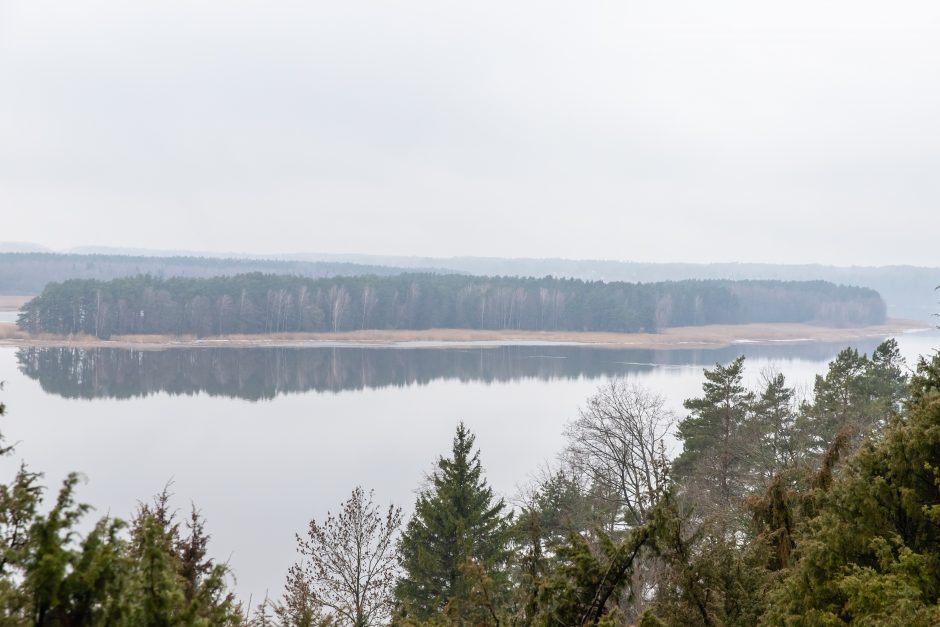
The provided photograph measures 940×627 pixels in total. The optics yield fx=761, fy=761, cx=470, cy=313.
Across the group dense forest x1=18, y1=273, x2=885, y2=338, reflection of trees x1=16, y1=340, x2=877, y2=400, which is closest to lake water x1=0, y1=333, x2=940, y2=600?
reflection of trees x1=16, y1=340, x2=877, y2=400

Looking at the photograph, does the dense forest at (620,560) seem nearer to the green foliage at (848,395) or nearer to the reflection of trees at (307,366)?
the green foliage at (848,395)

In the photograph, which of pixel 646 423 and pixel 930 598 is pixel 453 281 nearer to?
pixel 646 423

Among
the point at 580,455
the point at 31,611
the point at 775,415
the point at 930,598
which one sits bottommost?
the point at 580,455

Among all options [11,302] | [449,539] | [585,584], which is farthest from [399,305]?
[585,584]

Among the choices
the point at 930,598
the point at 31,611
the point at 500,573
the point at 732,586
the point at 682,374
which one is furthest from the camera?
the point at 682,374

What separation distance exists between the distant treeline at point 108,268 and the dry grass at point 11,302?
4.02 metres

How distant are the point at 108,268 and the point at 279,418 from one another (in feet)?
361

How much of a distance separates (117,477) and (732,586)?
23.5 m

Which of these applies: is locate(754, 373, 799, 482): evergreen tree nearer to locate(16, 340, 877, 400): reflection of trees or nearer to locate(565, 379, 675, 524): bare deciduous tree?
locate(565, 379, 675, 524): bare deciduous tree

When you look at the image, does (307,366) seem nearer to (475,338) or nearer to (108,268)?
(475,338)

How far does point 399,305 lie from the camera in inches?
3354

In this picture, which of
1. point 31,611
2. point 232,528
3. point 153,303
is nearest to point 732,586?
point 31,611

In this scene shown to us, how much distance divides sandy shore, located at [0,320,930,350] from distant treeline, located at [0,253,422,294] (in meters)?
40.5

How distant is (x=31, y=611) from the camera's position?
2342mm
